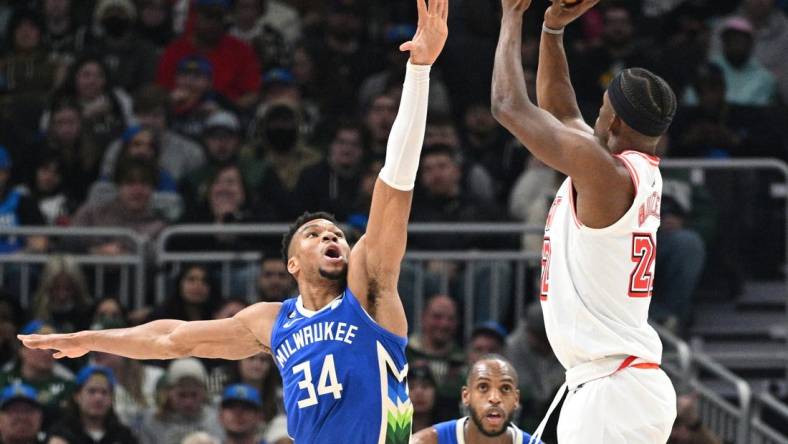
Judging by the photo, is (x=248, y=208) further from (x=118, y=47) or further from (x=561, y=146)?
(x=561, y=146)

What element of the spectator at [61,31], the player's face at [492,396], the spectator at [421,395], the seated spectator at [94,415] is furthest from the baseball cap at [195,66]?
the player's face at [492,396]

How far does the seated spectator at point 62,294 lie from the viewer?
12.8 metres

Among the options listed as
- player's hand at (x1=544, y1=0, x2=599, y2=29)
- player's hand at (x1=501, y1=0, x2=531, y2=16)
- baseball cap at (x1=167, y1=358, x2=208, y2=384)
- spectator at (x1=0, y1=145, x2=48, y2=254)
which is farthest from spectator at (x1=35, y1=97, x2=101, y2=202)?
player's hand at (x1=501, y1=0, x2=531, y2=16)

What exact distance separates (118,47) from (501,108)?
9.02m

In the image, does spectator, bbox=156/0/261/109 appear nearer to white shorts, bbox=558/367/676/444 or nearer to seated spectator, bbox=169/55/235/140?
seated spectator, bbox=169/55/235/140

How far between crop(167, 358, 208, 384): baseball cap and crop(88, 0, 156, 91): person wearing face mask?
13.4ft

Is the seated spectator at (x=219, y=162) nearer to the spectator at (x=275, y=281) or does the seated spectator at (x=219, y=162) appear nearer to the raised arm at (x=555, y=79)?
the spectator at (x=275, y=281)

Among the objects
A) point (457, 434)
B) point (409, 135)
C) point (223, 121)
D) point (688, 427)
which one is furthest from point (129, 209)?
point (409, 135)

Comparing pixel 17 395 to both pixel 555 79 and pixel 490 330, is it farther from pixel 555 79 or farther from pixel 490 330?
pixel 555 79

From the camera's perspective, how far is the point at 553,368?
498 inches

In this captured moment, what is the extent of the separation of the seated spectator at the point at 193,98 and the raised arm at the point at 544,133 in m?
7.75

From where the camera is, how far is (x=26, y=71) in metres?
15.9

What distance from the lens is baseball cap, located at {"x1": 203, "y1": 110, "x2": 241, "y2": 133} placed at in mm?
14445

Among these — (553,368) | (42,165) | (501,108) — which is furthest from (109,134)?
(501,108)
